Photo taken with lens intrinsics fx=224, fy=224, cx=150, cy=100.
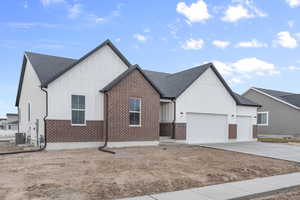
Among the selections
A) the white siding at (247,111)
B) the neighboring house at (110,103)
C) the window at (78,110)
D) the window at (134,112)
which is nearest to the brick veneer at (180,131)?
the neighboring house at (110,103)

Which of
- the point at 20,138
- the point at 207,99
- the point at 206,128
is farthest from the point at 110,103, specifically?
the point at 206,128

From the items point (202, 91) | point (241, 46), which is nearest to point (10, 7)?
point (202, 91)

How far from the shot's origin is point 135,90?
526 inches

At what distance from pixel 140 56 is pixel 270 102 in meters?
16.0

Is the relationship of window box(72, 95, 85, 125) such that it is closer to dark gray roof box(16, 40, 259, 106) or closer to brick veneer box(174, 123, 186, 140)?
dark gray roof box(16, 40, 259, 106)

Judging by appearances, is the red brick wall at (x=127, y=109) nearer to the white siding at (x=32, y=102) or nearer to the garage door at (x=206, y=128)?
the garage door at (x=206, y=128)

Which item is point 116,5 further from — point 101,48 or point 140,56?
point 140,56

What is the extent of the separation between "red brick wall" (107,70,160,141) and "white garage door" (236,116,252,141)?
8501mm

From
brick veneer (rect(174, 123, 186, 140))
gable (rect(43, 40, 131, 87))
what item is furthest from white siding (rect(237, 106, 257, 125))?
gable (rect(43, 40, 131, 87))

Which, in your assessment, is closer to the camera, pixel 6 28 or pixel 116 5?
pixel 116 5

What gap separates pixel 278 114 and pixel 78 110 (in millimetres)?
21880

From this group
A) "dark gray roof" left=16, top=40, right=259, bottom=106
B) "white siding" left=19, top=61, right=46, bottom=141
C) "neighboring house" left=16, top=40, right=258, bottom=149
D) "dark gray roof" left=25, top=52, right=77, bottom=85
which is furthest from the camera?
"dark gray roof" left=25, top=52, right=77, bottom=85

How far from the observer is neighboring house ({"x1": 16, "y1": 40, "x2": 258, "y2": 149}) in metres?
12.1

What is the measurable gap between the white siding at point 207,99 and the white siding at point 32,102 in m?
8.58
